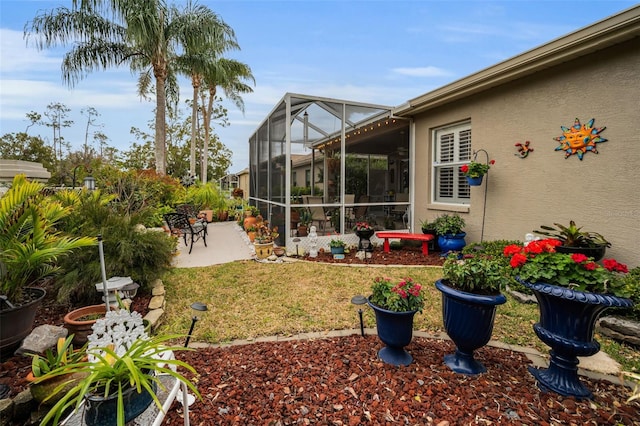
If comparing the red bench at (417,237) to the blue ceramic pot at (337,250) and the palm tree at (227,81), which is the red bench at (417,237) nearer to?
the blue ceramic pot at (337,250)

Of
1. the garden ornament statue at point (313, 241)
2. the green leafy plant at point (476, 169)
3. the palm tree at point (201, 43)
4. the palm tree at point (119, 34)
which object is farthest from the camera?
the palm tree at point (201, 43)

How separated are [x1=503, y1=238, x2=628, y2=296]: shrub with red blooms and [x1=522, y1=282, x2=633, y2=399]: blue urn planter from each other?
7 centimetres

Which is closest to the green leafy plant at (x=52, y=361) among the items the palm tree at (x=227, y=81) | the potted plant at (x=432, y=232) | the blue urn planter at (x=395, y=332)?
the blue urn planter at (x=395, y=332)

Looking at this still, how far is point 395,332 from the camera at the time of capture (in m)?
2.35

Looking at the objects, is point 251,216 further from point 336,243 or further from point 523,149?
point 523,149

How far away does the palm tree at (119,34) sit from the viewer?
29.1 feet

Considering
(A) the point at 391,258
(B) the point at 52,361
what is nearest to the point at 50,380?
(B) the point at 52,361

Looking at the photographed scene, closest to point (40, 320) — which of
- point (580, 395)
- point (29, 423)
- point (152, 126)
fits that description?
point (29, 423)

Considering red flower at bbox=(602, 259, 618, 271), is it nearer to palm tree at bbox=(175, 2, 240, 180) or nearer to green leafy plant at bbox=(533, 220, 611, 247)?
green leafy plant at bbox=(533, 220, 611, 247)

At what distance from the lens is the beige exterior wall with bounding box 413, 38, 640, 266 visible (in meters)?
3.85

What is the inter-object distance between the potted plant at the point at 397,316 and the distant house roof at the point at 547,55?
13.5 ft

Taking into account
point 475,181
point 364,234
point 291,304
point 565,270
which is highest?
point 475,181

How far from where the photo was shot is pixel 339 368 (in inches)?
92.0

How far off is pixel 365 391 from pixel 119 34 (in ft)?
41.9
